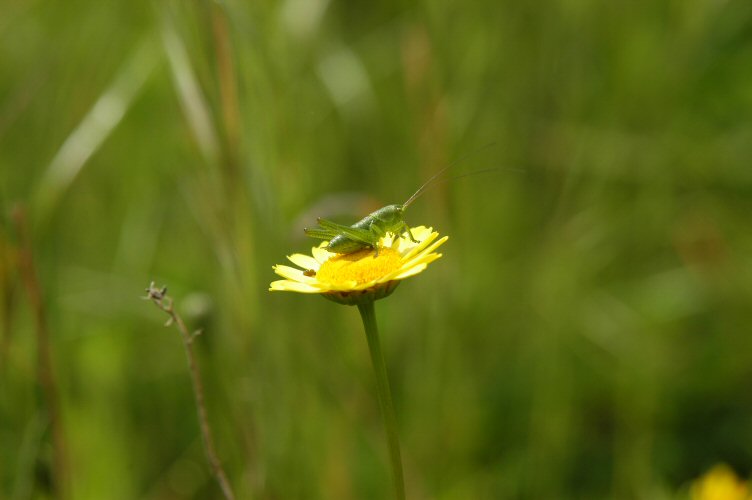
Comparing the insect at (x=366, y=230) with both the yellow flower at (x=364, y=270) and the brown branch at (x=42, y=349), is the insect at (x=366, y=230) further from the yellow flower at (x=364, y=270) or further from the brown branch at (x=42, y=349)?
the brown branch at (x=42, y=349)

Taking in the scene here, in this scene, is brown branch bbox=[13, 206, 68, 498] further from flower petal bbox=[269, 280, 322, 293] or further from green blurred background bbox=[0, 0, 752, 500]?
flower petal bbox=[269, 280, 322, 293]

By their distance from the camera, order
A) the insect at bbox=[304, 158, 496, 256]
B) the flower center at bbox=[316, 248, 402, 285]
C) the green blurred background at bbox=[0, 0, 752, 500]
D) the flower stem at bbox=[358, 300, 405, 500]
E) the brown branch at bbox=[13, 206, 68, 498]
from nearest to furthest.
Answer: the flower stem at bbox=[358, 300, 405, 500]
the flower center at bbox=[316, 248, 402, 285]
the insect at bbox=[304, 158, 496, 256]
the brown branch at bbox=[13, 206, 68, 498]
the green blurred background at bbox=[0, 0, 752, 500]

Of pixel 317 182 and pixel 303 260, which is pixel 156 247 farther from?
pixel 303 260

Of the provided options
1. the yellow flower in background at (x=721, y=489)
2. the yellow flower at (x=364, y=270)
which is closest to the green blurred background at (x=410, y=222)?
the yellow flower in background at (x=721, y=489)

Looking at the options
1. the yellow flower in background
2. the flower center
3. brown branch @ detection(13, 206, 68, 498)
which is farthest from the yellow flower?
the yellow flower in background

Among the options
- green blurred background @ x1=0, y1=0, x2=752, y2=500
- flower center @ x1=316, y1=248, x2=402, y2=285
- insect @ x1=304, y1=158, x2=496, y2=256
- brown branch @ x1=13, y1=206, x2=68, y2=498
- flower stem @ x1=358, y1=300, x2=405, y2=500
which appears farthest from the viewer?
green blurred background @ x1=0, y1=0, x2=752, y2=500

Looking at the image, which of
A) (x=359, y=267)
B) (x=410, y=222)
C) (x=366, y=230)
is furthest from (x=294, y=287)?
(x=410, y=222)
